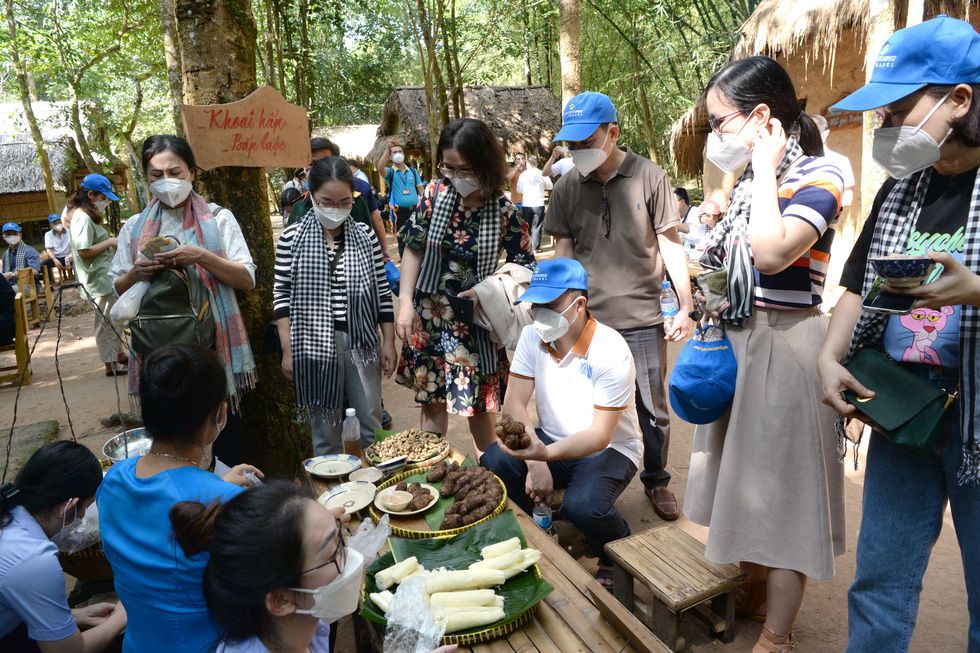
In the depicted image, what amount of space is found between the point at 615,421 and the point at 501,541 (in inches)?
30.4

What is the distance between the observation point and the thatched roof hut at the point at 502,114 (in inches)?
642

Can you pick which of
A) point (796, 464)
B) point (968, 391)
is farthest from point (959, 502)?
point (796, 464)

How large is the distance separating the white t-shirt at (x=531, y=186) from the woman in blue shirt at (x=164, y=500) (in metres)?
9.73

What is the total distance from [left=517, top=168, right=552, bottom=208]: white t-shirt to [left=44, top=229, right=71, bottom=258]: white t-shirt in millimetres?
8374

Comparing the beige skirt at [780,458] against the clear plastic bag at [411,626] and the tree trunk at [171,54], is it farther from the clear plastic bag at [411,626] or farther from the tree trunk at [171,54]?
the tree trunk at [171,54]

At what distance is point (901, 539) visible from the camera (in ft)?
5.52

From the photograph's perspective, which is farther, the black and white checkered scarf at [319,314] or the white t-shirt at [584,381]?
the black and white checkered scarf at [319,314]

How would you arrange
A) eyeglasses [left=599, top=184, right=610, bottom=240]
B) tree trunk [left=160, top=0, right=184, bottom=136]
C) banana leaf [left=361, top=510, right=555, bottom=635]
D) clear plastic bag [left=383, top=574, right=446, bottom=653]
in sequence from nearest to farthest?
1. clear plastic bag [left=383, top=574, right=446, bottom=653]
2. banana leaf [left=361, top=510, right=555, bottom=635]
3. eyeglasses [left=599, top=184, right=610, bottom=240]
4. tree trunk [left=160, top=0, right=184, bottom=136]

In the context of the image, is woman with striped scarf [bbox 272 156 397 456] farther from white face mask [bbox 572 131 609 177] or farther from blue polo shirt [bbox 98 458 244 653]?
blue polo shirt [bbox 98 458 244 653]

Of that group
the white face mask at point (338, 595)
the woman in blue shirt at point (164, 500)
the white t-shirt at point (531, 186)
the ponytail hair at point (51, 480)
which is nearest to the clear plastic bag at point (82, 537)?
the ponytail hair at point (51, 480)

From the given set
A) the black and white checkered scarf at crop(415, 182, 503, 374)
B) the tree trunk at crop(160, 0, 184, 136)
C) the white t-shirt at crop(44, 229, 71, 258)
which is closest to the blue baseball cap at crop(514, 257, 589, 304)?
the black and white checkered scarf at crop(415, 182, 503, 374)

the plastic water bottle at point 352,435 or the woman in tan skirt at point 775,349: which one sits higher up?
Answer: the woman in tan skirt at point 775,349

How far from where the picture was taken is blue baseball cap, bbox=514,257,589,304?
103 inches

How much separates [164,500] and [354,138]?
65.9 ft
